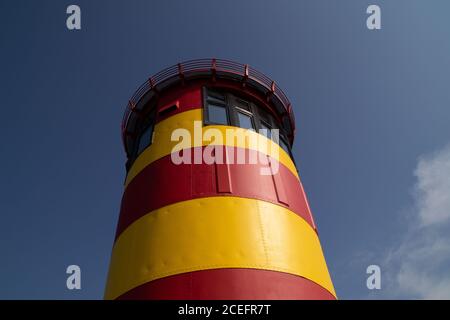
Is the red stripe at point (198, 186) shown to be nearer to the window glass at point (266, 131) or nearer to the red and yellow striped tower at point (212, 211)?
the red and yellow striped tower at point (212, 211)

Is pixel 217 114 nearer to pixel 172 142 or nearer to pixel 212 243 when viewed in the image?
pixel 172 142

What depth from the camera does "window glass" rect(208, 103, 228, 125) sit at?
11070 millimetres

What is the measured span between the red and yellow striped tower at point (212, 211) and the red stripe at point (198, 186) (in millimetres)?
33

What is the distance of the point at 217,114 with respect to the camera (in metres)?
11.4

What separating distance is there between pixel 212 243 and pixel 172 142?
3806mm

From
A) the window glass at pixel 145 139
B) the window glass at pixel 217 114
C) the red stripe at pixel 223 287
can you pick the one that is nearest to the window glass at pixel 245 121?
the window glass at pixel 217 114

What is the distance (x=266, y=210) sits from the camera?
9086mm

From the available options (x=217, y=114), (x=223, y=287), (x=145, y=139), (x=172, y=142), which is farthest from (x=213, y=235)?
(x=145, y=139)

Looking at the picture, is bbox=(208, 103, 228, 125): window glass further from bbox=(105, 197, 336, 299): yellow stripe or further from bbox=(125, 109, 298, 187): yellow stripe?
bbox=(105, 197, 336, 299): yellow stripe

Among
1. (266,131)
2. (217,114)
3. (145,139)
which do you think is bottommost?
(266,131)

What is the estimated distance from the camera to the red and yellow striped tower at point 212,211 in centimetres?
771

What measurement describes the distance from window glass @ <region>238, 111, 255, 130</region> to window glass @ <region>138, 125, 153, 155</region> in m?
3.11
